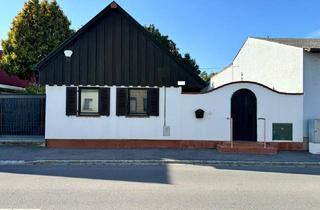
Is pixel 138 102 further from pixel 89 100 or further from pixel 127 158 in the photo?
pixel 127 158

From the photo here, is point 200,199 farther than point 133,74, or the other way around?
point 133,74

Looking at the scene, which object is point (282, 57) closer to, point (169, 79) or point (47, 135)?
point (169, 79)

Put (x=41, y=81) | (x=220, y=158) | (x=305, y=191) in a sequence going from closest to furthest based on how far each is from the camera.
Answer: (x=305, y=191), (x=220, y=158), (x=41, y=81)

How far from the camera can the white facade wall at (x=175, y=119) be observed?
1552 cm

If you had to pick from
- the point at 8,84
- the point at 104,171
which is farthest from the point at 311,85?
the point at 8,84

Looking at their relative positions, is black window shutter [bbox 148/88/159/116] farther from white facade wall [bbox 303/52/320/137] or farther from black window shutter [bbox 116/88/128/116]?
white facade wall [bbox 303/52/320/137]

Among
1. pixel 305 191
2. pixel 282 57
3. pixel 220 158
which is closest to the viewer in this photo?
pixel 305 191

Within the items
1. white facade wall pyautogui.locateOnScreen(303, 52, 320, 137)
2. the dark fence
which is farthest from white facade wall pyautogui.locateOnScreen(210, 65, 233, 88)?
the dark fence

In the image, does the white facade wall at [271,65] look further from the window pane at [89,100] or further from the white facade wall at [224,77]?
the window pane at [89,100]

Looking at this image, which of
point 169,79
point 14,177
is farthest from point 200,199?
point 169,79

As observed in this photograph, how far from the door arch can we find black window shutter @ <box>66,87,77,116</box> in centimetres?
684

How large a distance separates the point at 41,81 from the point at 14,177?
6.95m

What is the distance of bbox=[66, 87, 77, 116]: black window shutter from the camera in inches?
616

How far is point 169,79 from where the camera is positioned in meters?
15.8
